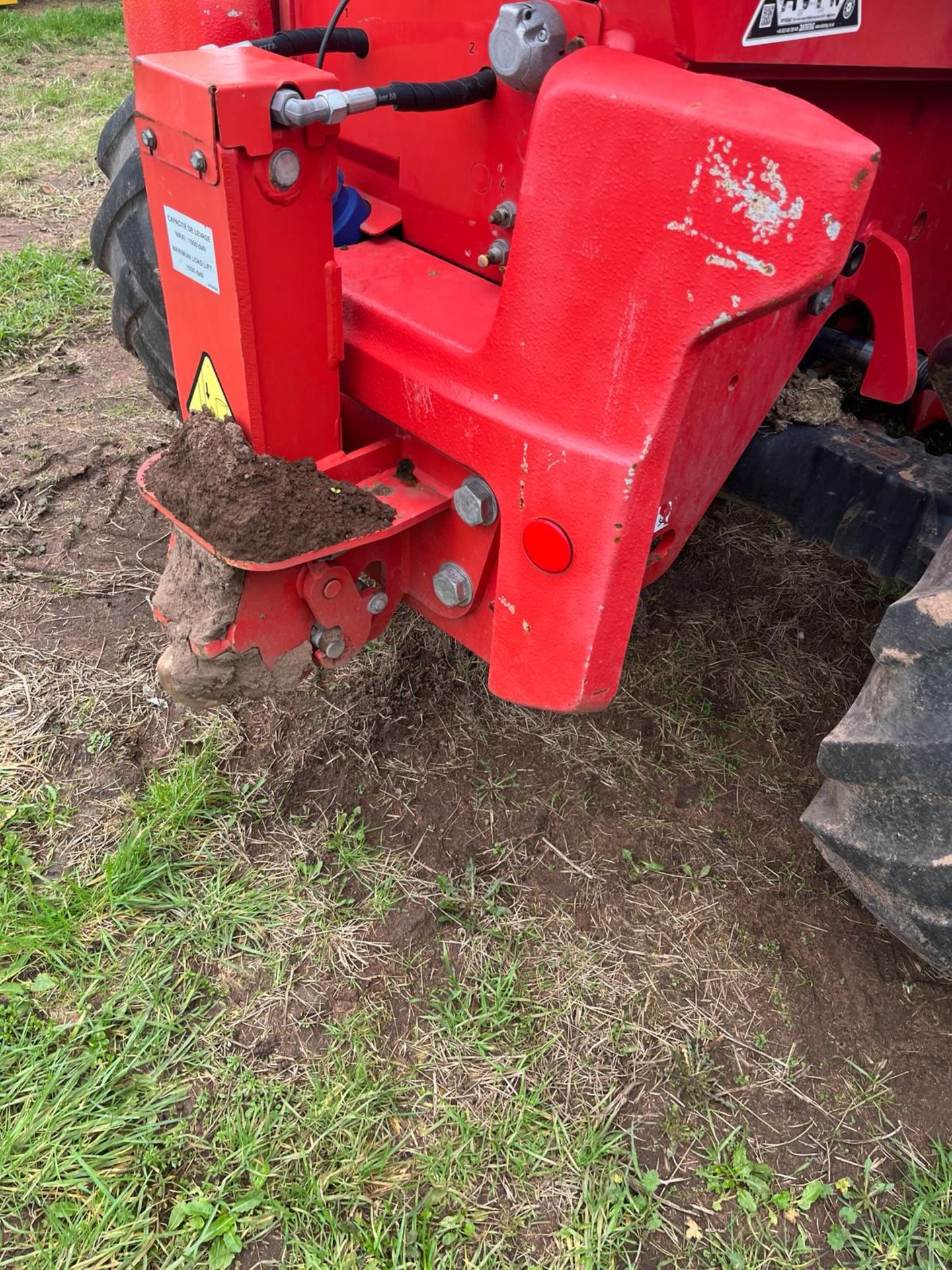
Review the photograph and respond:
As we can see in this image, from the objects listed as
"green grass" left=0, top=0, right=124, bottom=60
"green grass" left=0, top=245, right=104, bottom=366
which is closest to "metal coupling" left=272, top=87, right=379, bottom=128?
"green grass" left=0, top=245, right=104, bottom=366

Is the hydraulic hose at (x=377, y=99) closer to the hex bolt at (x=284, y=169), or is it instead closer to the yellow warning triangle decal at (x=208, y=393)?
the hex bolt at (x=284, y=169)

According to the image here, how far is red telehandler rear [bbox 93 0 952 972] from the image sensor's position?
114cm

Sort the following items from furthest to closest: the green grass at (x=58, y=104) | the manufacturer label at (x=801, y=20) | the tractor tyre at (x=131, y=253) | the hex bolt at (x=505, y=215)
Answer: the green grass at (x=58, y=104)
the tractor tyre at (x=131, y=253)
the hex bolt at (x=505, y=215)
the manufacturer label at (x=801, y=20)

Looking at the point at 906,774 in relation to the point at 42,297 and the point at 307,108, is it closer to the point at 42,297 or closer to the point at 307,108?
the point at 307,108

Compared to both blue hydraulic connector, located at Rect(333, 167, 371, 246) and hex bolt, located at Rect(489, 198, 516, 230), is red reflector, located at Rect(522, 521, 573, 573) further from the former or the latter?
blue hydraulic connector, located at Rect(333, 167, 371, 246)

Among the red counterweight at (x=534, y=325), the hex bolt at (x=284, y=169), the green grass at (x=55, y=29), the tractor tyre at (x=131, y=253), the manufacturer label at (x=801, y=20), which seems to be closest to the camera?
the red counterweight at (x=534, y=325)

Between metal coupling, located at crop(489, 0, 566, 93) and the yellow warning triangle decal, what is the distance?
1.99 ft

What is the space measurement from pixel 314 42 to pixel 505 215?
443mm

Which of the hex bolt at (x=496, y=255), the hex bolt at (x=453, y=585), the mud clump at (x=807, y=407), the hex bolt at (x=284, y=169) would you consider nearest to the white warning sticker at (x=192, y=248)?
the hex bolt at (x=284, y=169)

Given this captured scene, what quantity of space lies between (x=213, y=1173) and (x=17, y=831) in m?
0.84

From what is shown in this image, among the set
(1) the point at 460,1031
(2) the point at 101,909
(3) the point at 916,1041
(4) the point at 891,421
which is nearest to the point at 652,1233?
(1) the point at 460,1031

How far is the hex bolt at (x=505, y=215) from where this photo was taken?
1.44 metres

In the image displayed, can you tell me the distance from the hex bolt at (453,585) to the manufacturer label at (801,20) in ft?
2.77

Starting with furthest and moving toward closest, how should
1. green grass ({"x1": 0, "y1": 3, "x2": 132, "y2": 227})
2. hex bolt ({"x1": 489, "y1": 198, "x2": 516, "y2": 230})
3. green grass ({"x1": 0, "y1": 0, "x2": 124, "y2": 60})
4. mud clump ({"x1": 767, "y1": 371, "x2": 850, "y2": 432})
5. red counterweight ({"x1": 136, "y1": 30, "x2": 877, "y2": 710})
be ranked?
1. green grass ({"x1": 0, "y1": 0, "x2": 124, "y2": 60})
2. green grass ({"x1": 0, "y1": 3, "x2": 132, "y2": 227})
3. mud clump ({"x1": 767, "y1": 371, "x2": 850, "y2": 432})
4. hex bolt ({"x1": 489, "y1": 198, "x2": 516, "y2": 230})
5. red counterweight ({"x1": 136, "y1": 30, "x2": 877, "y2": 710})
